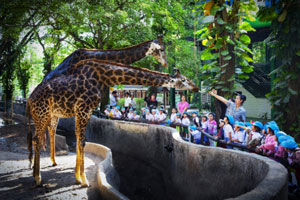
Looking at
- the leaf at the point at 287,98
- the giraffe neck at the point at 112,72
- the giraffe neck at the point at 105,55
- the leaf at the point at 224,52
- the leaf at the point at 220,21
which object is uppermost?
the leaf at the point at 220,21

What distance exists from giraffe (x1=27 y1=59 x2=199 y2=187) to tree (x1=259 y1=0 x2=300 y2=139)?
2433mm

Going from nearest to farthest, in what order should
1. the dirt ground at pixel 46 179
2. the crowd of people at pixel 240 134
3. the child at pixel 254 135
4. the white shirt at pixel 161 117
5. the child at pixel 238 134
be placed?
1. the crowd of people at pixel 240 134
2. the dirt ground at pixel 46 179
3. the child at pixel 254 135
4. the child at pixel 238 134
5. the white shirt at pixel 161 117

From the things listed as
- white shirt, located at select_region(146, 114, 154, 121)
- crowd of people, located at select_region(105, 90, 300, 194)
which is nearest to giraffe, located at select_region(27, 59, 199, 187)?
crowd of people, located at select_region(105, 90, 300, 194)

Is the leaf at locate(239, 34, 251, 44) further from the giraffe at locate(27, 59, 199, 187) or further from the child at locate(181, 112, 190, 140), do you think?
the giraffe at locate(27, 59, 199, 187)

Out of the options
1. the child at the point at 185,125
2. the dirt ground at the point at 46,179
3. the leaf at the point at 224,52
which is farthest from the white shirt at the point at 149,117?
the leaf at the point at 224,52

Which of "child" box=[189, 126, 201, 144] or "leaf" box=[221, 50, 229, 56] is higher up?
"leaf" box=[221, 50, 229, 56]

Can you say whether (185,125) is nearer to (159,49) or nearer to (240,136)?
(240,136)

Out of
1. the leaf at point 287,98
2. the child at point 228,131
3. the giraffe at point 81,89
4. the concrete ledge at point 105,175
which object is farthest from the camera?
the child at point 228,131

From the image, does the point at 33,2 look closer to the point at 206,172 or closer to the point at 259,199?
the point at 206,172

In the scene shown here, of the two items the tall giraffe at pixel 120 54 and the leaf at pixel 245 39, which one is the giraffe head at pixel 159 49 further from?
the leaf at pixel 245 39

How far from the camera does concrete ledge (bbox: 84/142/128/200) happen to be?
495 centimetres

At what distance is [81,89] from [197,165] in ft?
9.35

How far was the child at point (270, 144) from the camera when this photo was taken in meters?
5.01

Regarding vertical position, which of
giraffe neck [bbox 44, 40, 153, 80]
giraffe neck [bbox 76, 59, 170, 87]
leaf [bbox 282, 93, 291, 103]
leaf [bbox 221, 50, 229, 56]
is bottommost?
leaf [bbox 282, 93, 291, 103]
